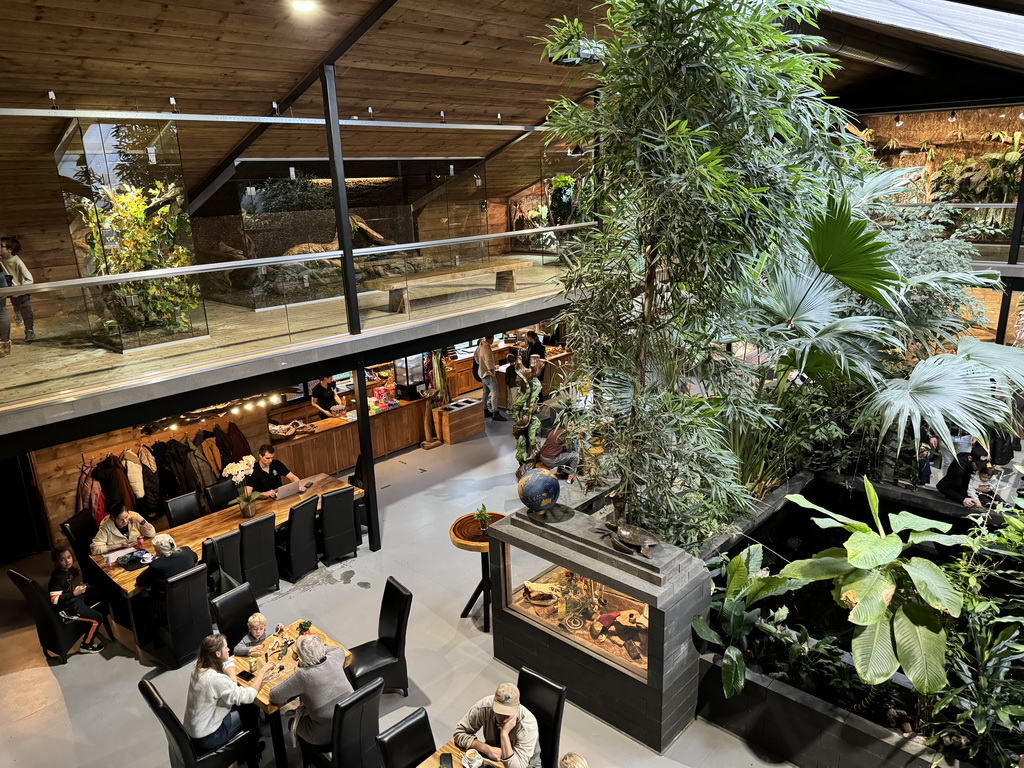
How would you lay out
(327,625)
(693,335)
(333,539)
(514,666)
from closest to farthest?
1. (693,335)
2. (514,666)
3. (327,625)
4. (333,539)

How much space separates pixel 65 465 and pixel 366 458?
12.8 ft

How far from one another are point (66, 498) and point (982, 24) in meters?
12.3

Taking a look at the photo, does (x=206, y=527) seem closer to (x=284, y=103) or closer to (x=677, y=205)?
(x=284, y=103)

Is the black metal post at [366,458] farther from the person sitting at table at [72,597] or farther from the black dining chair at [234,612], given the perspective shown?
the person sitting at table at [72,597]

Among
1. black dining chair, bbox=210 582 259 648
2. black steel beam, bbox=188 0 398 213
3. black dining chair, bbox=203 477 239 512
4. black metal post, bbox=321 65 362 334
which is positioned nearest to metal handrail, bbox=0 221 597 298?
black metal post, bbox=321 65 362 334

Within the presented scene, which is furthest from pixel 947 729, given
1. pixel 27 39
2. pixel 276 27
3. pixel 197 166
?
pixel 197 166

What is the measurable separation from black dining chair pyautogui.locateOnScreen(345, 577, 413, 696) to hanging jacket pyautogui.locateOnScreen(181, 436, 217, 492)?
14.0ft

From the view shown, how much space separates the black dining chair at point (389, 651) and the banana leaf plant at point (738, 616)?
225 cm

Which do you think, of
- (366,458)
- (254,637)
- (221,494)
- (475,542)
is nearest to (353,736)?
(254,637)

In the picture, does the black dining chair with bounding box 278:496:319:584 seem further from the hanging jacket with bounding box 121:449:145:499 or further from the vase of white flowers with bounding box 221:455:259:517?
the hanging jacket with bounding box 121:449:145:499

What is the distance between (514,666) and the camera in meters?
5.75

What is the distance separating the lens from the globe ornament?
17.7 feet

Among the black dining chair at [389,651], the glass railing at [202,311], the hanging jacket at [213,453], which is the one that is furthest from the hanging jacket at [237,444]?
the black dining chair at [389,651]

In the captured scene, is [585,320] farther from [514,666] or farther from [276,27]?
[276,27]
